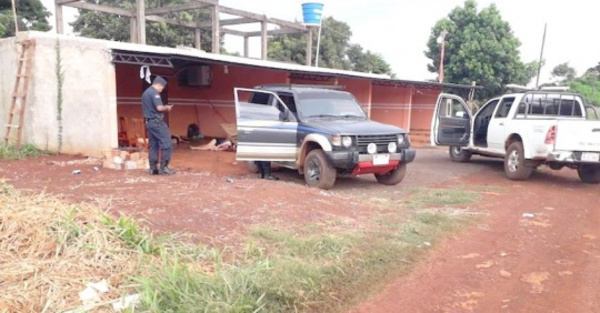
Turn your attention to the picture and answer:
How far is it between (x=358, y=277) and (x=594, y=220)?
4.41 m

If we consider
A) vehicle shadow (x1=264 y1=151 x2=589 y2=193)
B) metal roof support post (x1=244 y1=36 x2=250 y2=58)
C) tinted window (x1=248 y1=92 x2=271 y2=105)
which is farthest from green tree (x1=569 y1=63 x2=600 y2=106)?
tinted window (x1=248 y1=92 x2=271 y2=105)

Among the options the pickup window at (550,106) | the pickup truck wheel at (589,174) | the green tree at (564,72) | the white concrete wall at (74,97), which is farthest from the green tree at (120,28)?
the green tree at (564,72)

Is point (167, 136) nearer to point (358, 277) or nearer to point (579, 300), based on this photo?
point (358, 277)

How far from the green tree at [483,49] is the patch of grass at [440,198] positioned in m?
19.6

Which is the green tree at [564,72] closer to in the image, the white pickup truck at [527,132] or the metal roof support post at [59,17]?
the white pickup truck at [527,132]

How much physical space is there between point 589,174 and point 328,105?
5575 millimetres

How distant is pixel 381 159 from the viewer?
8.14m

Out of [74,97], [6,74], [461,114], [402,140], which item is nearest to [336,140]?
[402,140]

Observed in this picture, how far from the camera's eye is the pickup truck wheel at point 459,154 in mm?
12789

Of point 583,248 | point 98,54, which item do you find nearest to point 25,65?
point 98,54

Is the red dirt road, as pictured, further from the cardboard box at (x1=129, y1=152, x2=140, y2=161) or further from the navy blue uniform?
the cardboard box at (x1=129, y1=152, x2=140, y2=161)

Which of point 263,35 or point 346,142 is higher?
point 263,35

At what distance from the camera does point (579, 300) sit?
3971mm

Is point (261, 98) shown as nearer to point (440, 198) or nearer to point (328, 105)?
point (328, 105)
